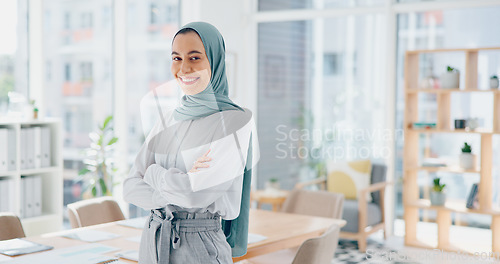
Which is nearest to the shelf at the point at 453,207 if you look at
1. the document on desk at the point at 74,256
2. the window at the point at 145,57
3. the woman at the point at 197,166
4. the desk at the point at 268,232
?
the desk at the point at 268,232

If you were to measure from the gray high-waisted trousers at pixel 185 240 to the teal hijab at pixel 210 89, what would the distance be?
0.34 m

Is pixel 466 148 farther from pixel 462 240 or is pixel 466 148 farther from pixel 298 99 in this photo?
pixel 298 99

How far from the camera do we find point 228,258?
1910 millimetres

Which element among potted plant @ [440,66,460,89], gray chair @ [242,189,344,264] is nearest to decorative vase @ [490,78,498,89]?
potted plant @ [440,66,460,89]

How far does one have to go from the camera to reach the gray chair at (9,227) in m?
2.99

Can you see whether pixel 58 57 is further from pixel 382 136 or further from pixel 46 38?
pixel 382 136

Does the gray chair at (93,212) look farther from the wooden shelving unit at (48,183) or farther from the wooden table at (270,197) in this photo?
the wooden table at (270,197)

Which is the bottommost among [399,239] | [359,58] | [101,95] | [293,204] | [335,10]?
[399,239]

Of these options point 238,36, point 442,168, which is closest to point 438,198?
point 442,168

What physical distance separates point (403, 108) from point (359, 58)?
28.8 inches

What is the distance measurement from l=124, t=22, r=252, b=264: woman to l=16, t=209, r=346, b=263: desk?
2.30 feet

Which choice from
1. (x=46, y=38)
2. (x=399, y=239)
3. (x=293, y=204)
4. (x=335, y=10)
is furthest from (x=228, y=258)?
(x=335, y=10)

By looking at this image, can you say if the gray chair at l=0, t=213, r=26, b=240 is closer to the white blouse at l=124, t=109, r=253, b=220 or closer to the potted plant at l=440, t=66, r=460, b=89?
the white blouse at l=124, t=109, r=253, b=220

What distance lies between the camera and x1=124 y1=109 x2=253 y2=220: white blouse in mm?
1766
